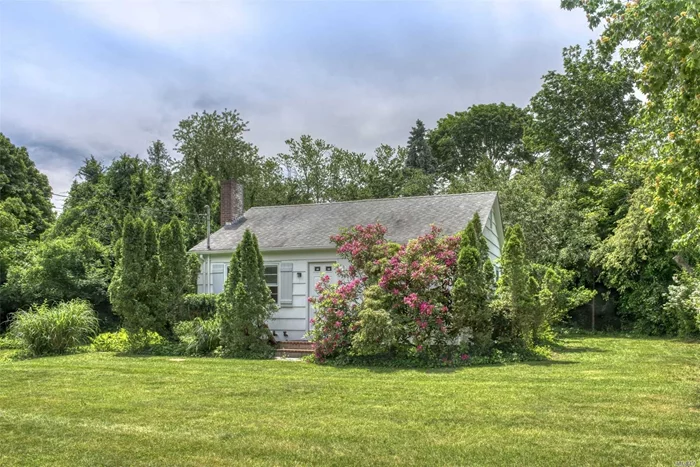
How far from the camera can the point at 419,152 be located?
37.8 metres

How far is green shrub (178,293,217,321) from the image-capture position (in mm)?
13828

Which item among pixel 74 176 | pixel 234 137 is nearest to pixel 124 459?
pixel 74 176

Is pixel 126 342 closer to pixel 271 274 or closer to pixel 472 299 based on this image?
pixel 271 274

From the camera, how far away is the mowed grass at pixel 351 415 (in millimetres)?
4508

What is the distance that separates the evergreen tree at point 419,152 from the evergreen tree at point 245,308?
26.8 metres

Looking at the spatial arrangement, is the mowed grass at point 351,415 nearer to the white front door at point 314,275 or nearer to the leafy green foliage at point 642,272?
the white front door at point 314,275

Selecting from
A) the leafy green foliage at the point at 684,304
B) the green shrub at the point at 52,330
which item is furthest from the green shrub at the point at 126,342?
the leafy green foliage at the point at 684,304

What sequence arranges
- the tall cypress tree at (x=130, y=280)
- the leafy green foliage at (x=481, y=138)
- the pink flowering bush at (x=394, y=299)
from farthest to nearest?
the leafy green foliage at (x=481, y=138)
the tall cypress tree at (x=130, y=280)
the pink flowering bush at (x=394, y=299)

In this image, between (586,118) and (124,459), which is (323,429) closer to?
(124,459)

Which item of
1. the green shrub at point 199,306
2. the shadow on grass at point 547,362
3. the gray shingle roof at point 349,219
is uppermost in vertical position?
the gray shingle roof at point 349,219

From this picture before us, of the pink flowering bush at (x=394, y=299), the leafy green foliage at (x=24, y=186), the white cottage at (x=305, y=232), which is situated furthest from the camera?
the leafy green foliage at (x=24, y=186)

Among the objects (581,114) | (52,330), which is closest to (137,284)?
(52,330)

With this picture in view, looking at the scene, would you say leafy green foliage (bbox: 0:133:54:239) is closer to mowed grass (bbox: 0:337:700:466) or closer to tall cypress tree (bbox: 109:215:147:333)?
tall cypress tree (bbox: 109:215:147:333)

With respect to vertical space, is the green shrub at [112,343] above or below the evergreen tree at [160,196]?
below
